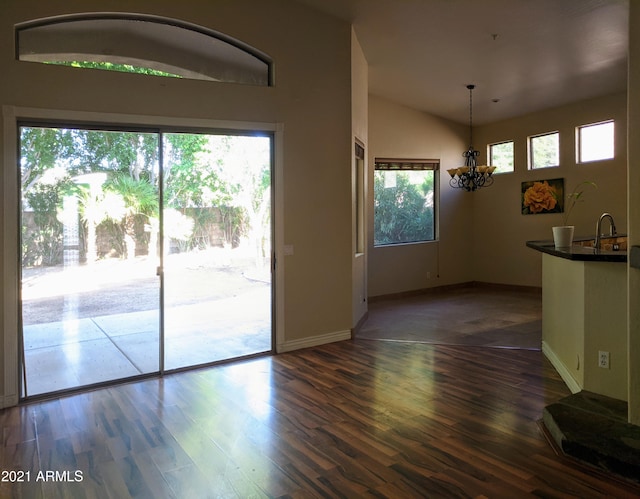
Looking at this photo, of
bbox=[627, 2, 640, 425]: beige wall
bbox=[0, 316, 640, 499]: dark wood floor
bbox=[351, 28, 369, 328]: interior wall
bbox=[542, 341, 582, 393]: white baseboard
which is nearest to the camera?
bbox=[0, 316, 640, 499]: dark wood floor

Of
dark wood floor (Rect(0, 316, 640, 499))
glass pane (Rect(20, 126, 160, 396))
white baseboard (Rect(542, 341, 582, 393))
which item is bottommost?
dark wood floor (Rect(0, 316, 640, 499))

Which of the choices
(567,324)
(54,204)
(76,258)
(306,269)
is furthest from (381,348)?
(54,204)

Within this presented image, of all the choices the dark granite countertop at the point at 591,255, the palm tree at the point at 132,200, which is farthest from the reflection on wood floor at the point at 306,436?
the palm tree at the point at 132,200

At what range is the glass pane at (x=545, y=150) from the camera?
8.23 metres

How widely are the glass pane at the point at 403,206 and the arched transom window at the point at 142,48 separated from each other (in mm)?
3809

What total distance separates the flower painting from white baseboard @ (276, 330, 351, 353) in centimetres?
487

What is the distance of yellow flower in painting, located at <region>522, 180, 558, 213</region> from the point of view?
8.31m

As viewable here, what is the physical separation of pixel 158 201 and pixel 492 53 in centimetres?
420

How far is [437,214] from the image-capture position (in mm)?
9039

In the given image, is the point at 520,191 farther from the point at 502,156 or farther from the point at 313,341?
the point at 313,341

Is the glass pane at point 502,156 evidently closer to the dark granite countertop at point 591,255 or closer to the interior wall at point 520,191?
the interior wall at point 520,191

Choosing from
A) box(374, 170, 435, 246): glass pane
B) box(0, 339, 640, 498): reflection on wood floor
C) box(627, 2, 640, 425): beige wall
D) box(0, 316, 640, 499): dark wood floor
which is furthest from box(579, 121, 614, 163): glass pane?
box(627, 2, 640, 425): beige wall

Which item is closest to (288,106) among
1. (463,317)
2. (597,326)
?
(597,326)

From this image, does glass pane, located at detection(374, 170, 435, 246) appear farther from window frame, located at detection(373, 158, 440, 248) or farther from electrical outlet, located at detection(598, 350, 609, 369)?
electrical outlet, located at detection(598, 350, 609, 369)
